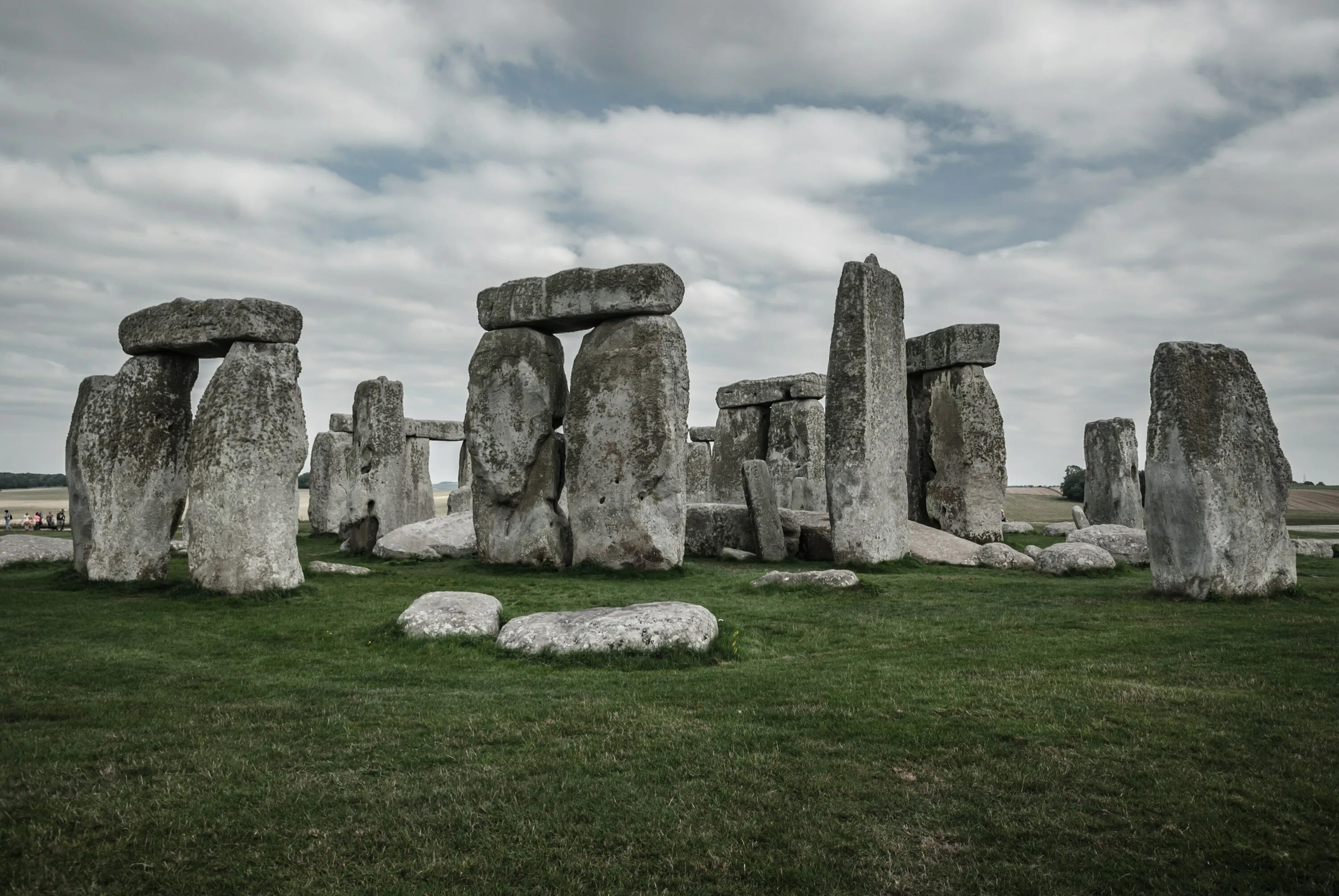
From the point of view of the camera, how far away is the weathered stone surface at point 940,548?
14938 mm

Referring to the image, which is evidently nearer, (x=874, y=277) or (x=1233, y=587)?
(x=1233, y=587)

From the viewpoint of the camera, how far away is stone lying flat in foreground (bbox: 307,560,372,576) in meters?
13.2

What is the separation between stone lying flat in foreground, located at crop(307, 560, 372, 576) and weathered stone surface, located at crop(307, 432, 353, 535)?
1173cm

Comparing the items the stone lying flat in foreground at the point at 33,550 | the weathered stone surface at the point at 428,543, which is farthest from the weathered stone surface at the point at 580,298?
the stone lying flat in foreground at the point at 33,550

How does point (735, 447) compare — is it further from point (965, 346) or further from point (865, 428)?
point (865, 428)

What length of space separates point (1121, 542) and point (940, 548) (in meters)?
2.82

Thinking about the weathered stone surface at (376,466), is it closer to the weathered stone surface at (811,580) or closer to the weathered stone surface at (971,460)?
the weathered stone surface at (811,580)

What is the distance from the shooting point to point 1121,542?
14.8 m

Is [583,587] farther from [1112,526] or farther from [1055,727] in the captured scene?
[1112,526]

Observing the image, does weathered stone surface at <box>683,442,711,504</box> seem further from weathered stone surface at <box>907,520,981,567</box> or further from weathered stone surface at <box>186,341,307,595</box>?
weathered stone surface at <box>186,341,307,595</box>

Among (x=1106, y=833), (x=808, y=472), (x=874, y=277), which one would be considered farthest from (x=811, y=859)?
(x=808, y=472)

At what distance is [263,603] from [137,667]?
2980mm

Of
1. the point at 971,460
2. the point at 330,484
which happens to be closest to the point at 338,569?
the point at 971,460

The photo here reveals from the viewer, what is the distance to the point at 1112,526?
16.6 meters
